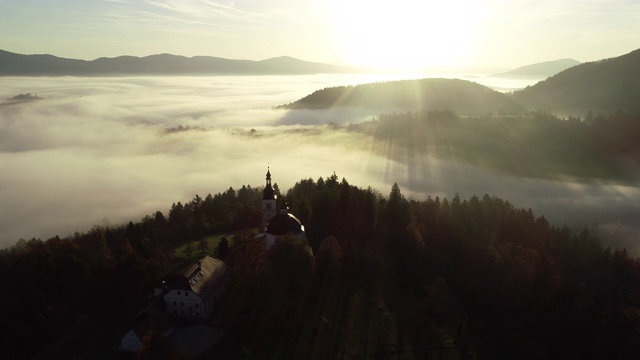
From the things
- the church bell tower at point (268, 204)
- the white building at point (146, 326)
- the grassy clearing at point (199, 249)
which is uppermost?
the church bell tower at point (268, 204)

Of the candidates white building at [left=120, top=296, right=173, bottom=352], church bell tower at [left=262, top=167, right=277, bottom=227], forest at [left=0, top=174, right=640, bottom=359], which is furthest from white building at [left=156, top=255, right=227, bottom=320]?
church bell tower at [left=262, top=167, right=277, bottom=227]

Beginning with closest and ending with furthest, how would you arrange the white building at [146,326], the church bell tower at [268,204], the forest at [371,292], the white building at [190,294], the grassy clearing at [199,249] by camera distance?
the white building at [146,326] < the forest at [371,292] < the white building at [190,294] < the grassy clearing at [199,249] < the church bell tower at [268,204]

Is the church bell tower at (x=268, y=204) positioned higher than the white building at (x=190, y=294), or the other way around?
the church bell tower at (x=268, y=204)

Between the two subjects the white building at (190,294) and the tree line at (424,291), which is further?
the white building at (190,294)

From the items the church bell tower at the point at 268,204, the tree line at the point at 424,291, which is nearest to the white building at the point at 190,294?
the tree line at the point at 424,291

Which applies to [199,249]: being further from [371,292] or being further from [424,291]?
[424,291]

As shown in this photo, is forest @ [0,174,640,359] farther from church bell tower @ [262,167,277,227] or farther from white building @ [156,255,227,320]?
church bell tower @ [262,167,277,227]

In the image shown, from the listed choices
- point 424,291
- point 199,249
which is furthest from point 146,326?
point 424,291

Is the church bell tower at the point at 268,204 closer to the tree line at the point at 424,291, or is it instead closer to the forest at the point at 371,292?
the forest at the point at 371,292
